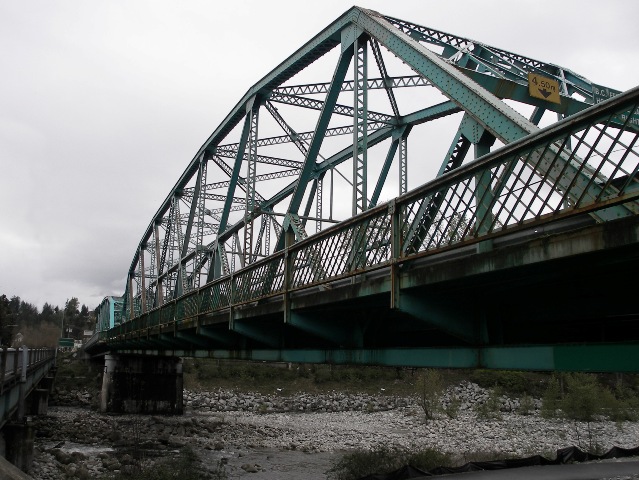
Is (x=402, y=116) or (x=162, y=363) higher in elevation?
(x=402, y=116)

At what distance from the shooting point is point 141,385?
43781mm

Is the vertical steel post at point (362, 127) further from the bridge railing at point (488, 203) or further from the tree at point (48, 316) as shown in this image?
the tree at point (48, 316)

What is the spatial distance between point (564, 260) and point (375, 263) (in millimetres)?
3369

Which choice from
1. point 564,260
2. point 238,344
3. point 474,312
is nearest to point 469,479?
point 238,344

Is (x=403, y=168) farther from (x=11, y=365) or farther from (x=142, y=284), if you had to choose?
(x=142, y=284)

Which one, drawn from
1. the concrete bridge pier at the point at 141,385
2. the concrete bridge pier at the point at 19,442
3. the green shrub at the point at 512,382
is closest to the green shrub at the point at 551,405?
the green shrub at the point at 512,382

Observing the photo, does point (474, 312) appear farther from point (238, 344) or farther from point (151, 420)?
point (151, 420)

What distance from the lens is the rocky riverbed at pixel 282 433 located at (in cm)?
2559

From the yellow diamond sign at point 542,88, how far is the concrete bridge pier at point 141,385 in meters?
37.9

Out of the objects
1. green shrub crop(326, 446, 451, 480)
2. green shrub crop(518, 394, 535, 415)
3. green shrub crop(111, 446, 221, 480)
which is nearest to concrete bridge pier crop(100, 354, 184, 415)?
green shrub crop(111, 446, 221, 480)

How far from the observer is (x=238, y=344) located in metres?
17.5

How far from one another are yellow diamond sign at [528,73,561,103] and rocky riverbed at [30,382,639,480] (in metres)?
18.4

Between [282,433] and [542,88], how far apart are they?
1199 inches

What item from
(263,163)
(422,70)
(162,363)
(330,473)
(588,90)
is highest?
(263,163)
